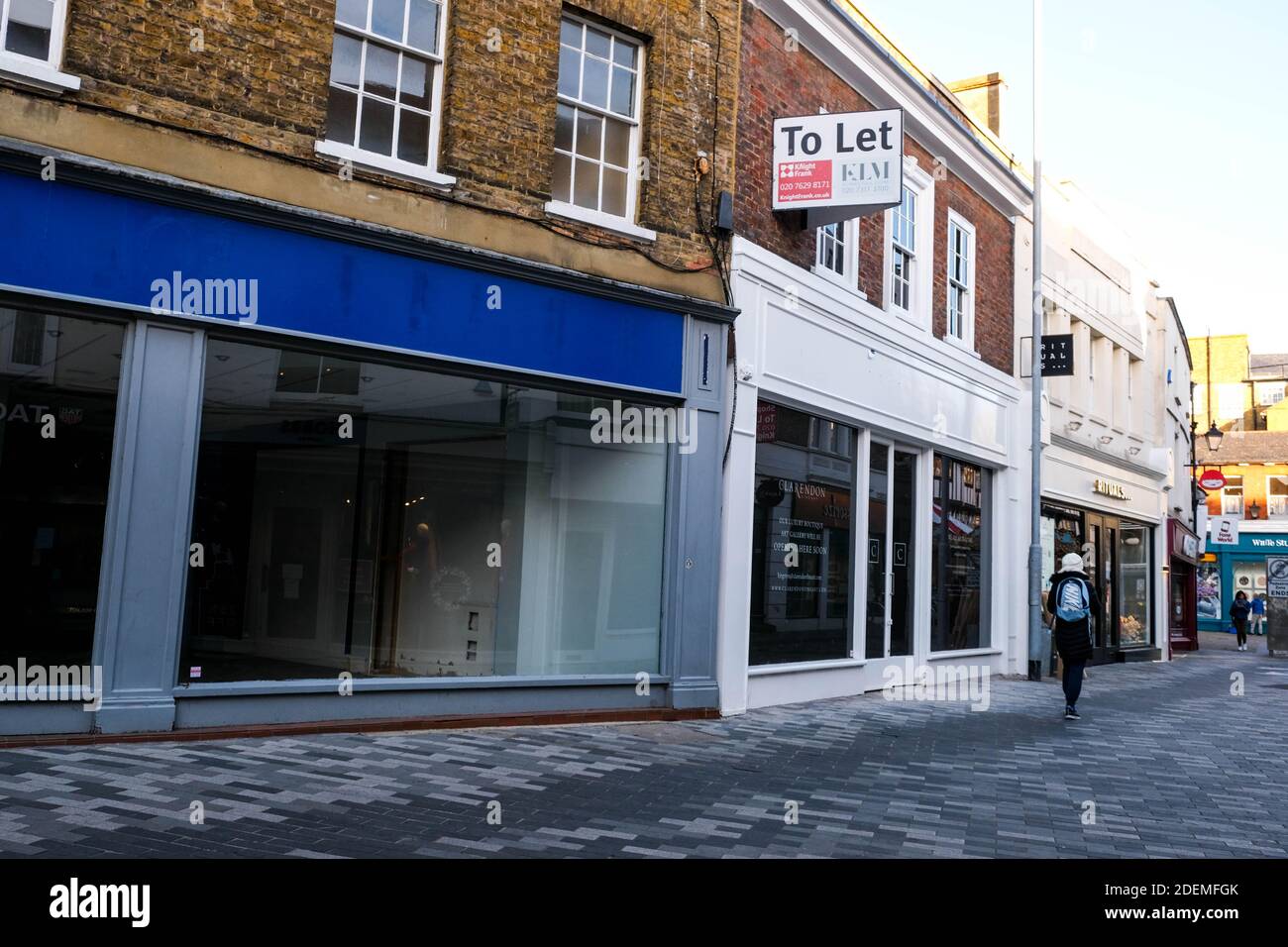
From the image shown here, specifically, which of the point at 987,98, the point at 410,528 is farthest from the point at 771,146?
the point at 987,98

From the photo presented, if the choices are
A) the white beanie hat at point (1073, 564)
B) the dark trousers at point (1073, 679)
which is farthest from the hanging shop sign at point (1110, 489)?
the dark trousers at point (1073, 679)

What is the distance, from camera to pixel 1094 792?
7.64 metres

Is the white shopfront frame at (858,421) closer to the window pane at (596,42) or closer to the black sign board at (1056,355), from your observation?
the black sign board at (1056,355)

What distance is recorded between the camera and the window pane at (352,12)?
8.73 meters

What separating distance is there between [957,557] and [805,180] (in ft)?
23.8

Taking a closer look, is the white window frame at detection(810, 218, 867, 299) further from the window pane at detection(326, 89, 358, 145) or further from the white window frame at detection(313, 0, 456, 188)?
the window pane at detection(326, 89, 358, 145)

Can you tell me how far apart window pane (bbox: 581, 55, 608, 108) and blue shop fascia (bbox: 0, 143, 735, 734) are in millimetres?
1843

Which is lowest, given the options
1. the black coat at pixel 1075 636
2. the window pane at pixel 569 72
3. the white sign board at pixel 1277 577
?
the black coat at pixel 1075 636

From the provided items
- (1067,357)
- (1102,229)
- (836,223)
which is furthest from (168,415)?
(1102,229)

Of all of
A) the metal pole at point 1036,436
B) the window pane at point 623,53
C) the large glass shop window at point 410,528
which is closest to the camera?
the large glass shop window at point 410,528

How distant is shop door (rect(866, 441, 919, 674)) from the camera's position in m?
14.1

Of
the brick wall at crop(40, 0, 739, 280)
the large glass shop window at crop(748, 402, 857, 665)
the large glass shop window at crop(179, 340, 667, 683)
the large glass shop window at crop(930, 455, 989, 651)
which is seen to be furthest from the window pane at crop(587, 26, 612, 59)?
the large glass shop window at crop(930, 455, 989, 651)

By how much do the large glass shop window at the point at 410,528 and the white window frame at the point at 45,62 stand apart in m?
1.94

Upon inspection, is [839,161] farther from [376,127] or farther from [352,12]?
[352,12]
